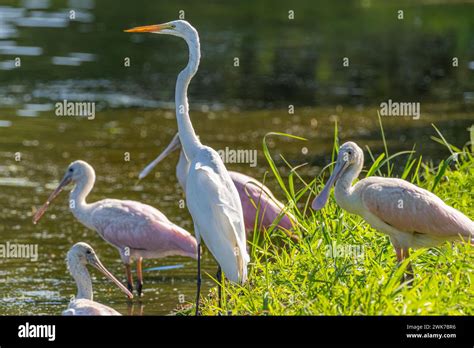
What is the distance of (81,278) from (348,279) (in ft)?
6.18

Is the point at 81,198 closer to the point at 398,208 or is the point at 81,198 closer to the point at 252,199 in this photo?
the point at 252,199

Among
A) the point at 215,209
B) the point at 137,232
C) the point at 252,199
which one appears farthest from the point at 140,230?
the point at 215,209

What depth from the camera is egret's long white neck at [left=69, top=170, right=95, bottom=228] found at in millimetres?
9828

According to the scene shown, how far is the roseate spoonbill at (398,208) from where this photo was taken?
7.37 metres

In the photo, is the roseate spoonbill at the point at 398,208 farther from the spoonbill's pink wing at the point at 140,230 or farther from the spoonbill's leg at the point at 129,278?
the spoonbill's leg at the point at 129,278

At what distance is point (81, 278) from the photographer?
7844mm

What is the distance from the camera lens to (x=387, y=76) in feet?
60.3

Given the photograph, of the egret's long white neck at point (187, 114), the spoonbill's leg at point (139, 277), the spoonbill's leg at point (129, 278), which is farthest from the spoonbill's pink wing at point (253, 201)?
the egret's long white neck at point (187, 114)

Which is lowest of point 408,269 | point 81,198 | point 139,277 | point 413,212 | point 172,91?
point 139,277

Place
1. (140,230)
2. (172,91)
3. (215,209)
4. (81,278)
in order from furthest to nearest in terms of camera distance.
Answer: (172,91), (140,230), (81,278), (215,209)

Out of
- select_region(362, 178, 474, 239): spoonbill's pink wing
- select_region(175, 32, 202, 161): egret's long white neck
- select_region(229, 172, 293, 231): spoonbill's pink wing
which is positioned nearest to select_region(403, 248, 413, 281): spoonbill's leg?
select_region(362, 178, 474, 239): spoonbill's pink wing

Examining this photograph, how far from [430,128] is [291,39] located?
6.63m
